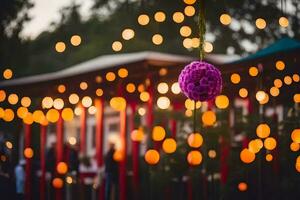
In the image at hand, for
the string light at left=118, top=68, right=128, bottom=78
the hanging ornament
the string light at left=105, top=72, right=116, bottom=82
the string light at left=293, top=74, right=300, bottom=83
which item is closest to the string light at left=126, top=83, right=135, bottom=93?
the string light at left=105, top=72, right=116, bottom=82

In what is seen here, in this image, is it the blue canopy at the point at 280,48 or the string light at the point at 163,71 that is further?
the string light at the point at 163,71

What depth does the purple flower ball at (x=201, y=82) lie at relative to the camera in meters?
4.18

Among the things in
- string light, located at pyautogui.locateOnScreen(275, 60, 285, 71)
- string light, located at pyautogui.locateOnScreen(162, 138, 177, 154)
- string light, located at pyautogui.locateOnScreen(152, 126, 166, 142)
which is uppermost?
string light, located at pyautogui.locateOnScreen(275, 60, 285, 71)

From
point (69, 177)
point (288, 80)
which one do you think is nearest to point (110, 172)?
point (69, 177)

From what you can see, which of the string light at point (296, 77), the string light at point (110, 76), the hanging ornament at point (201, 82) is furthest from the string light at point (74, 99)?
the hanging ornament at point (201, 82)

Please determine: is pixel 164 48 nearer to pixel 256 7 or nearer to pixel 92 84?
pixel 256 7

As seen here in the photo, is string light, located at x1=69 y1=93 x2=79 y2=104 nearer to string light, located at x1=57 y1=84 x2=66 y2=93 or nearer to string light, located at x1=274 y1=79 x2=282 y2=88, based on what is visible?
string light, located at x1=57 y1=84 x2=66 y2=93

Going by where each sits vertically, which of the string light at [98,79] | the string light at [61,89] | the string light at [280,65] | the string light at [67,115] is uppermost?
the string light at [98,79]

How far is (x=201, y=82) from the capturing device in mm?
4180

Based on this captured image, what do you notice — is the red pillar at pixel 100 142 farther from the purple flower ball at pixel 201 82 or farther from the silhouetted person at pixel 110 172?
the purple flower ball at pixel 201 82

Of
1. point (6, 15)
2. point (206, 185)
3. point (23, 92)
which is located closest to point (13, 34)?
point (6, 15)

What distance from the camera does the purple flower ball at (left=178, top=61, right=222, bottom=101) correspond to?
13.7 feet

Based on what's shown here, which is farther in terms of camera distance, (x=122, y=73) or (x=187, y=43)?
(x=122, y=73)

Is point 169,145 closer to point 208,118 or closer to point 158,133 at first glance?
point 158,133
